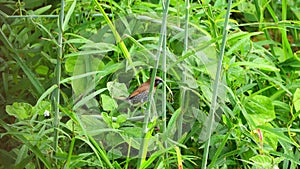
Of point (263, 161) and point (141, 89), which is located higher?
point (141, 89)

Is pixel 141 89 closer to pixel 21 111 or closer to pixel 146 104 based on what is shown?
pixel 146 104

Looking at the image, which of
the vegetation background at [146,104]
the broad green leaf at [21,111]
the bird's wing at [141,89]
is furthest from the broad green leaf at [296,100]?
the broad green leaf at [21,111]

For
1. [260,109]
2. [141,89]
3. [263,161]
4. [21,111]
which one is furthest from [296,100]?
[21,111]

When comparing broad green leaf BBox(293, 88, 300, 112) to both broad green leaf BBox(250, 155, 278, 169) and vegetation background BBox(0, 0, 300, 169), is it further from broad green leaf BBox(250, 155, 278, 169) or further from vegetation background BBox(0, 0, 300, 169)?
broad green leaf BBox(250, 155, 278, 169)

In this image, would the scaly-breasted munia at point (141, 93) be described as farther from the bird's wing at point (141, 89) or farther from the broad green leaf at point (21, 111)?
the broad green leaf at point (21, 111)

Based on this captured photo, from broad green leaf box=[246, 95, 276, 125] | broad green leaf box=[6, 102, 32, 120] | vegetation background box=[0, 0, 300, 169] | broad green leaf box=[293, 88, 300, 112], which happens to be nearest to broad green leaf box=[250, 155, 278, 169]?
vegetation background box=[0, 0, 300, 169]

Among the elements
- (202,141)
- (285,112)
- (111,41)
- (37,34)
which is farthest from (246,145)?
(37,34)
